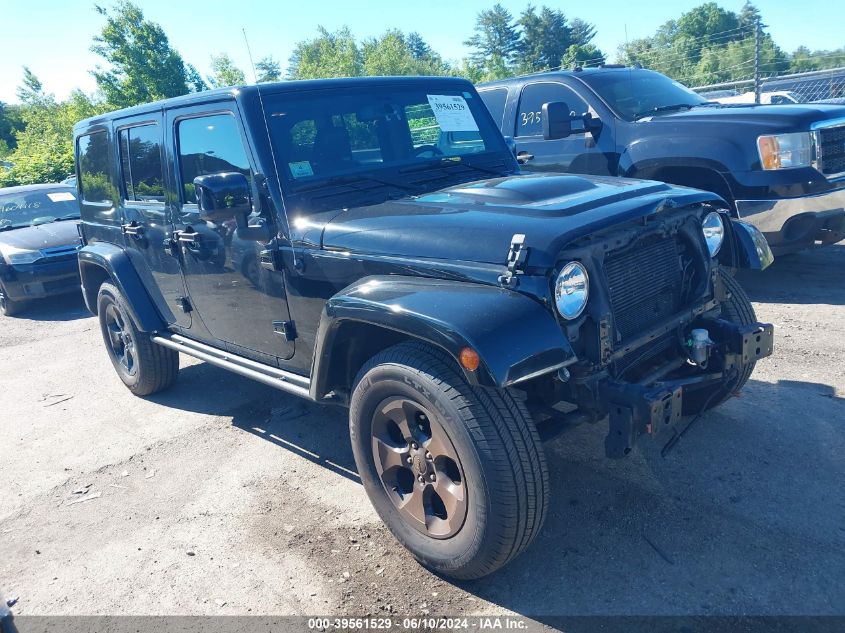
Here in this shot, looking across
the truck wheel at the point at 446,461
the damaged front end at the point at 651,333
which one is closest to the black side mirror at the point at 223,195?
the truck wheel at the point at 446,461

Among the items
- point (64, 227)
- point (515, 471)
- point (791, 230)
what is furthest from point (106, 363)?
point (791, 230)

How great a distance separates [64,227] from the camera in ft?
30.7

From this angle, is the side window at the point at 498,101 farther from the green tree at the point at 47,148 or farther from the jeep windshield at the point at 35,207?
the green tree at the point at 47,148

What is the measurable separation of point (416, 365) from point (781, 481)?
194 centimetres

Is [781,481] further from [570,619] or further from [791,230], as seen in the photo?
[791,230]

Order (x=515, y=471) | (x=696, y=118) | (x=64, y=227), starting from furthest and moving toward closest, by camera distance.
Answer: (x=64, y=227) < (x=696, y=118) < (x=515, y=471)

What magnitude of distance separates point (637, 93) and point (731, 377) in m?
4.15

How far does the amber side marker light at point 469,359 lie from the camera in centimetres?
235

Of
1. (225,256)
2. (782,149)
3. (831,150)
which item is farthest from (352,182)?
(831,150)

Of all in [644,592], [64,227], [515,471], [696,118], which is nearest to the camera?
[515,471]

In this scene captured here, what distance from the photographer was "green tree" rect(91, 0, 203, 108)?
3145 centimetres

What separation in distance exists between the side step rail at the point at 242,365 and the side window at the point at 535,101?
13.8 ft

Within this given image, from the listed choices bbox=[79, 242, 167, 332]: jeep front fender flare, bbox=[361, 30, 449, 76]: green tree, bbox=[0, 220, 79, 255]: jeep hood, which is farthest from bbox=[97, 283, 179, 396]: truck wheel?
bbox=[361, 30, 449, 76]: green tree

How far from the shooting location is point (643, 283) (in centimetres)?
296
